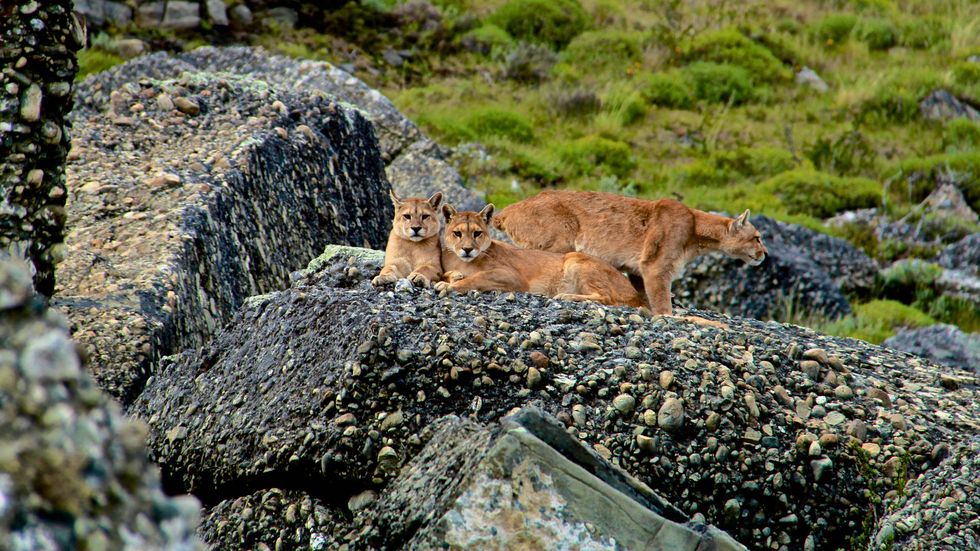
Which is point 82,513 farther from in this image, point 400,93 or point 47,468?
point 400,93

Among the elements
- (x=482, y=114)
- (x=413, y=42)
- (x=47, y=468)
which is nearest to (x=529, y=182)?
(x=482, y=114)

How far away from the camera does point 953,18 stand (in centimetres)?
2817

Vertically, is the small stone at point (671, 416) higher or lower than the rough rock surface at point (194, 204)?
higher

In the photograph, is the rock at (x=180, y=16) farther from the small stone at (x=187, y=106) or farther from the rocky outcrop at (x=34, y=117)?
the rocky outcrop at (x=34, y=117)

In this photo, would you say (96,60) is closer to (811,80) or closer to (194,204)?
(194,204)

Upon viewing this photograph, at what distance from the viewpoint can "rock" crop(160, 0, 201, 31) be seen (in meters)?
20.4

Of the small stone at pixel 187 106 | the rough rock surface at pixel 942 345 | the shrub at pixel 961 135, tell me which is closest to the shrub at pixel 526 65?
the shrub at pixel 961 135

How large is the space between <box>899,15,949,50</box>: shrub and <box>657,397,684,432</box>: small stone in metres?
A: 24.2

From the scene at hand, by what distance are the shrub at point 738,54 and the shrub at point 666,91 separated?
188cm

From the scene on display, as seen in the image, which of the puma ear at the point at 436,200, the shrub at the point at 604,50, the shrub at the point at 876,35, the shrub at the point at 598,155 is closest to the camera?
the puma ear at the point at 436,200

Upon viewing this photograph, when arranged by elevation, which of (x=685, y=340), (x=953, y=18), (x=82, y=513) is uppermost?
(x=82, y=513)

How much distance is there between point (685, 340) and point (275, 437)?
258cm

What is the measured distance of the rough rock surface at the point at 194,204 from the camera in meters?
7.61

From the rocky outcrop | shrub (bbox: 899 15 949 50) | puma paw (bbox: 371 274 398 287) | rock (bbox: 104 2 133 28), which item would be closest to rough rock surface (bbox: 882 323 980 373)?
puma paw (bbox: 371 274 398 287)
